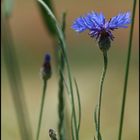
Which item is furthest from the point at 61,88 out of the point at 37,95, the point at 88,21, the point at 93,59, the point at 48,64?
the point at 93,59

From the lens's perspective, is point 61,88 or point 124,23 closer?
point 124,23

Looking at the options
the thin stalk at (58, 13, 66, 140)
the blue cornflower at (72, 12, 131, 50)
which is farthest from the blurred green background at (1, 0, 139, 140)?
the blue cornflower at (72, 12, 131, 50)

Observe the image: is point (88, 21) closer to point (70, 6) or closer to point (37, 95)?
point (37, 95)

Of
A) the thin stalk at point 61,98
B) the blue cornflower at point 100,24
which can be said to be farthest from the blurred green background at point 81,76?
the blue cornflower at point 100,24

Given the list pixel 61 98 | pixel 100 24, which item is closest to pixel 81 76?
pixel 61 98

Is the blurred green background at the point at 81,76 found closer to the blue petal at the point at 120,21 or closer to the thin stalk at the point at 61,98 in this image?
the thin stalk at the point at 61,98

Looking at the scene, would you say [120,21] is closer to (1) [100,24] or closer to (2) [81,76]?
(1) [100,24]
